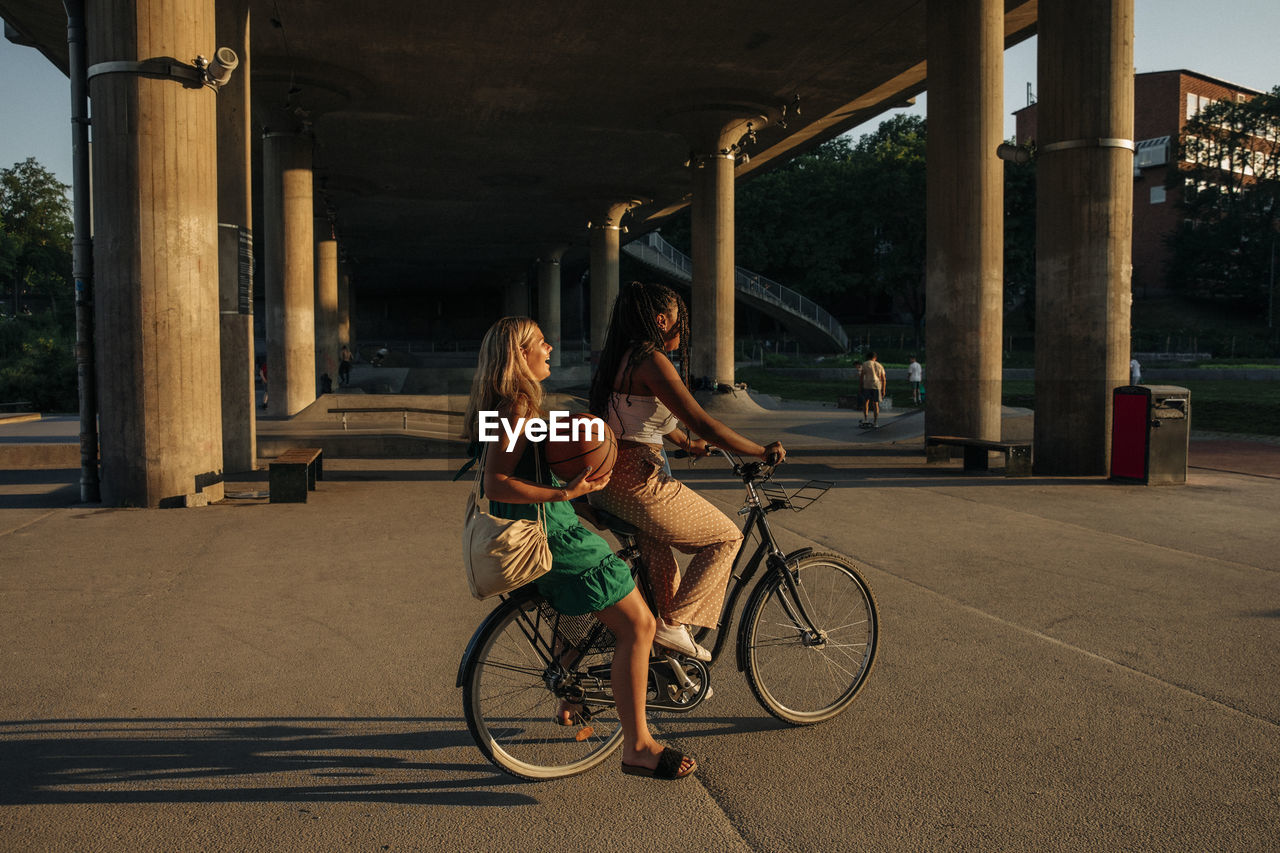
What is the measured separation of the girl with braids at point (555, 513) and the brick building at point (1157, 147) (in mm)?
77786

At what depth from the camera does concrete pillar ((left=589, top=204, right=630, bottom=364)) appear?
44.9 meters

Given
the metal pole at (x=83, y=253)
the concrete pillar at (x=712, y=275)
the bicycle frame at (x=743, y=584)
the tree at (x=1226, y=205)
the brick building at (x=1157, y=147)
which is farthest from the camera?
the brick building at (x=1157, y=147)

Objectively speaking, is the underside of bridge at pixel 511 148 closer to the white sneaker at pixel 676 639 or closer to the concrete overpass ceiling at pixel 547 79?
the concrete overpass ceiling at pixel 547 79

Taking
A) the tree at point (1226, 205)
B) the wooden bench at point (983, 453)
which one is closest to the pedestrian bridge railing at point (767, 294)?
the tree at point (1226, 205)

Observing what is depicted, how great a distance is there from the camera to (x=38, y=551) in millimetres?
8469

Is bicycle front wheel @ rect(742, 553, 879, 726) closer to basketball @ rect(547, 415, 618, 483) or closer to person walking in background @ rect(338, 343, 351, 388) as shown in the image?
basketball @ rect(547, 415, 618, 483)

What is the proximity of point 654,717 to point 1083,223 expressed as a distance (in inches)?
454

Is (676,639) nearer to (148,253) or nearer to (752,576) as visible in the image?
(752,576)

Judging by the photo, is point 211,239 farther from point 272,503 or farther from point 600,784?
point 600,784

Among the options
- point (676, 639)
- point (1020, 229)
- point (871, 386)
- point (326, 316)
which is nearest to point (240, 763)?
point (676, 639)

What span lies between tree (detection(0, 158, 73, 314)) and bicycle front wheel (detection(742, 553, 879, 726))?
81.8 metres

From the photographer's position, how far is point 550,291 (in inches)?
2328

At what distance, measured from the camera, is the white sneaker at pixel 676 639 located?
Answer: 3863 mm

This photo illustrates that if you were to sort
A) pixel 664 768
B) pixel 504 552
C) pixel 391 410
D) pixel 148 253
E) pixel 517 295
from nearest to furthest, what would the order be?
pixel 504 552, pixel 664 768, pixel 148 253, pixel 391 410, pixel 517 295
